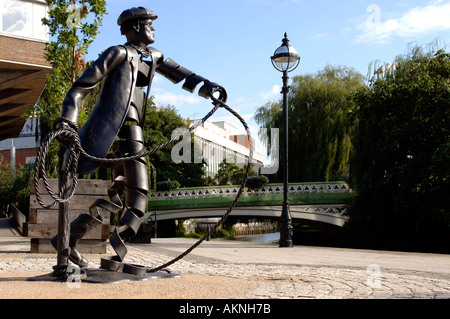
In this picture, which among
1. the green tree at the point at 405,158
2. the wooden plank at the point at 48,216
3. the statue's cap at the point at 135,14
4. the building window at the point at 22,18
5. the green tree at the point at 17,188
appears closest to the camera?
the statue's cap at the point at 135,14

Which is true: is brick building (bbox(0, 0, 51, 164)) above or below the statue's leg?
above

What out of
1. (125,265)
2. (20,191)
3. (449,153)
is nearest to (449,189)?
(449,153)

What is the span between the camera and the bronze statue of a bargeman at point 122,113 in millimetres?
4797

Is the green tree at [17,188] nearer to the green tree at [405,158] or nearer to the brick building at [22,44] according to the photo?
the brick building at [22,44]

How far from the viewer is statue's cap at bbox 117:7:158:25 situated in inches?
205

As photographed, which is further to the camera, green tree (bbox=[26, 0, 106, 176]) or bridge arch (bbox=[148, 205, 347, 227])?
bridge arch (bbox=[148, 205, 347, 227])

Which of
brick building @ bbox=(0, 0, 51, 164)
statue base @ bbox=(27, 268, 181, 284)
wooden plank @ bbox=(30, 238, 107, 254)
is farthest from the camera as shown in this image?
brick building @ bbox=(0, 0, 51, 164)

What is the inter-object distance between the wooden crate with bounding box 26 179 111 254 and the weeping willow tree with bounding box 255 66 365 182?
63.0 ft

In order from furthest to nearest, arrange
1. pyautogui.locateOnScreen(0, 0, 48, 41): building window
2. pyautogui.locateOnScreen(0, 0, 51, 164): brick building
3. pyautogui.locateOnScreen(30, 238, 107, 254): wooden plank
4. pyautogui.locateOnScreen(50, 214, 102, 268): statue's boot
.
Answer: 1. pyautogui.locateOnScreen(0, 0, 48, 41): building window
2. pyautogui.locateOnScreen(0, 0, 51, 164): brick building
3. pyautogui.locateOnScreen(30, 238, 107, 254): wooden plank
4. pyautogui.locateOnScreen(50, 214, 102, 268): statue's boot

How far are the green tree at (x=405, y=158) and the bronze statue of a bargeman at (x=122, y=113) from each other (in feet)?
45.6

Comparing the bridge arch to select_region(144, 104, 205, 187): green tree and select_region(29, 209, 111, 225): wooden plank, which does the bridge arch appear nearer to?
select_region(144, 104, 205, 187): green tree

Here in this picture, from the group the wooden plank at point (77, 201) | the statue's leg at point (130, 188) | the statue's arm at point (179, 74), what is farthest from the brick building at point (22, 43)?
the statue's leg at point (130, 188)

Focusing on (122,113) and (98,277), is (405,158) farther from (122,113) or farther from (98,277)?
(98,277)

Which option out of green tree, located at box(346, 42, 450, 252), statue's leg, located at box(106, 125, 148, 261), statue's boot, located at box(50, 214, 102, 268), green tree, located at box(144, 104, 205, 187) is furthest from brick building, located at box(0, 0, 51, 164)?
statue's boot, located at box(50, 214, 102, 268)
